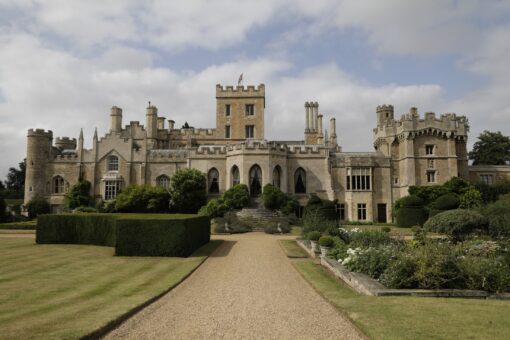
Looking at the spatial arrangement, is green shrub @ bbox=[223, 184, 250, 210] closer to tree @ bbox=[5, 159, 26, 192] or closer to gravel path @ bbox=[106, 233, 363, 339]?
gravel path @ bbox=[106, 233, 363, 339]

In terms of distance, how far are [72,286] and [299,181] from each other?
106 feet

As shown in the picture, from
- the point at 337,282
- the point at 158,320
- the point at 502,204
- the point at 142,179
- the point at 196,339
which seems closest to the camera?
the point at 196,339

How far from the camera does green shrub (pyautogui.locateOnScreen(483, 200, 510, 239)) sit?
19739mm

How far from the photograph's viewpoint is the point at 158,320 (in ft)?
26.4

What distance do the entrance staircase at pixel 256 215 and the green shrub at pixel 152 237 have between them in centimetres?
1458

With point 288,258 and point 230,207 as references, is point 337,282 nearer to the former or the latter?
point 288,258

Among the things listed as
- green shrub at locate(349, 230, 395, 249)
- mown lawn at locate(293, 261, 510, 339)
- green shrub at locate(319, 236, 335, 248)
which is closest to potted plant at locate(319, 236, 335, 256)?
green shrub at locate(319, 236, 335, 248)

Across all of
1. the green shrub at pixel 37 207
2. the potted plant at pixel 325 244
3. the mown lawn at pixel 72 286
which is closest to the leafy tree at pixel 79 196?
the green shrub at pixel 37 207

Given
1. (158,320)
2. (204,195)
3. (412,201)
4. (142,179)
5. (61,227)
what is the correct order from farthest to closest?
(142,179), (204,195), (412,201), (61,227), (158,320)

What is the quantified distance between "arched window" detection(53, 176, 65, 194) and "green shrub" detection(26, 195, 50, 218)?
2.11m

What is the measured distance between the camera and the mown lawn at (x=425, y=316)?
669 cm

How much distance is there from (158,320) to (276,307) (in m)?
2.67

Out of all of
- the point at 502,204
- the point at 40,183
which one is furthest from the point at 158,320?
the point at 40,183

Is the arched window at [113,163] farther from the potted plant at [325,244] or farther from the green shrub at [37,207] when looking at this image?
the potted plant at [325,244]
